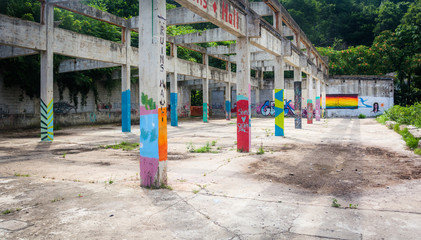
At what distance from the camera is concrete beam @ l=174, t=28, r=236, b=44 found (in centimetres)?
1539

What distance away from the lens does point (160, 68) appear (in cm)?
484

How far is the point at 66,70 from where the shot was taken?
19.5 m

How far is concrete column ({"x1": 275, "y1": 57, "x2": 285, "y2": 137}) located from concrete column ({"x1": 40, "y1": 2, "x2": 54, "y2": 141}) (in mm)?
9021

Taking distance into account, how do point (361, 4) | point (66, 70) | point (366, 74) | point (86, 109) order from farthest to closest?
point (361, 4), point (366, 74), point (86, 109), point (66, 70)

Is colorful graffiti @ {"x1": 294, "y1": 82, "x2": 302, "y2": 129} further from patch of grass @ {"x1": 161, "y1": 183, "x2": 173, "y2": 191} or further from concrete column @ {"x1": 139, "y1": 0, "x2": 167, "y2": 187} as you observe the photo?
patch of grass @ {"x1": 161, "y1": 183, "x2": 173, "y2": 191}

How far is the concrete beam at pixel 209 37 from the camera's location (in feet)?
50.5

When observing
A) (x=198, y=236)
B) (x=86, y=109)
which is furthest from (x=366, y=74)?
(x=198, y=236)

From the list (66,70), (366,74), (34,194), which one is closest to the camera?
(34,194)

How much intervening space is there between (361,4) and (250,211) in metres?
53.2

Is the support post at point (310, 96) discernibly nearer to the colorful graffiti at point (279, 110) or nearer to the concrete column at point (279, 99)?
the concrete column at point (279, 99)

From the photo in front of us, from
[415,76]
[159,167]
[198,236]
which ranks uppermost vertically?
[415,76]

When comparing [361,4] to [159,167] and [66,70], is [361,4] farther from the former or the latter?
[159,167]

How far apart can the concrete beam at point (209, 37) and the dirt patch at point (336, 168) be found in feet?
26.8

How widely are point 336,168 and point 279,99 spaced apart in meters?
6.28
